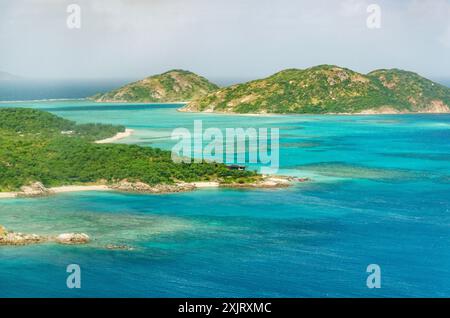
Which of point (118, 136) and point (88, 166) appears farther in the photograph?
point (118, 136)

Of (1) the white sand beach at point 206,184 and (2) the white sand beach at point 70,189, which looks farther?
(1) the white sand beach at point 206,184

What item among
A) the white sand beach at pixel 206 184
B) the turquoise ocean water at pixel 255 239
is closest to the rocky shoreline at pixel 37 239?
the turquoise ocean water at pixel 255 239

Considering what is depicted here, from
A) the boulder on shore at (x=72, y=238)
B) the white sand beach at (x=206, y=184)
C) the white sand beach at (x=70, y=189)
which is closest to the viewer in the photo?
the boulder on shore at (x=72, y=238)

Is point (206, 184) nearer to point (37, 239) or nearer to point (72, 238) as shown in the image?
point (72, 238)

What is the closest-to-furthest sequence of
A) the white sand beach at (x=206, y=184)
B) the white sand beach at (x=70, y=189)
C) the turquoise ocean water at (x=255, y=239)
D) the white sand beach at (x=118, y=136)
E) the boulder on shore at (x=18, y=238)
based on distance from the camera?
1. the turquoise ocean water at (x=255, y=239)
2. the boulder on shore at (x=18, y=238)
3. the white sand beach at (x=70, y=189)
4. the white sand beach at (x=206, y=184)
5. the white sand beach at (x=118, y=136)

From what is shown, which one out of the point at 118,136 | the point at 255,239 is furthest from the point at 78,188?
the point at 118,136

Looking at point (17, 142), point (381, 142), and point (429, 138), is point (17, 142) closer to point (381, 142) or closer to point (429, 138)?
point (381, 142)

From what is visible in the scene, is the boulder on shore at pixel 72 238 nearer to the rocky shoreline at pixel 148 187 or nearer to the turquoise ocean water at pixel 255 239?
the turquoise ocean water at pixel 255 239
